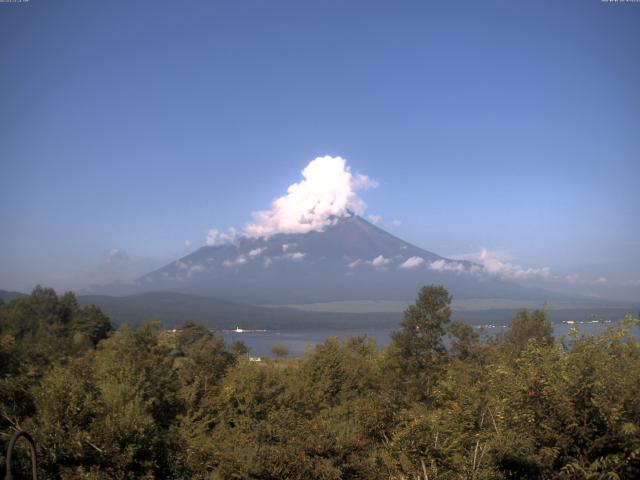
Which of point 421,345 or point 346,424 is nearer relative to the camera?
point 346,424

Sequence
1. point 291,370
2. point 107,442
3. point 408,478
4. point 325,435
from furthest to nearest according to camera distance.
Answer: point 291,370
point 325,435
point 107,442
point 408,478

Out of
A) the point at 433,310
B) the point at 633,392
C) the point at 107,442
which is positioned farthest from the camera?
the point at 433,310

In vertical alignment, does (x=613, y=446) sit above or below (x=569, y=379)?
below

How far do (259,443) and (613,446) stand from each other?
10050 mm

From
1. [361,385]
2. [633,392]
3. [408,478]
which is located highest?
[633,392]

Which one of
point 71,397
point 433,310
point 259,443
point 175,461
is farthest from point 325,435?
point 433,310

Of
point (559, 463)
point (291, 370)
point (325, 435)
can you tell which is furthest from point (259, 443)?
point (291, 370)

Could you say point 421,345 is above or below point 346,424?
above

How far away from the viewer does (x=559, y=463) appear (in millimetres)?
9977

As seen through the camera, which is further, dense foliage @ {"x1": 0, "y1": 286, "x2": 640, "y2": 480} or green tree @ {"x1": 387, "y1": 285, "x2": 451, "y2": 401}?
green tree @ {"x1": 387, "y1": 285, "x2": 451, "y2": 401}

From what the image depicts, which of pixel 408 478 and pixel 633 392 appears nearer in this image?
pixel 633 392

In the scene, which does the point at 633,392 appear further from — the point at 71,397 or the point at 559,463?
the point at 71,397

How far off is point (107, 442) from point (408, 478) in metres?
8.14

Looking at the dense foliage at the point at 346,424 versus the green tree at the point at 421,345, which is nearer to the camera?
the dense foliage at the point at 346,424
